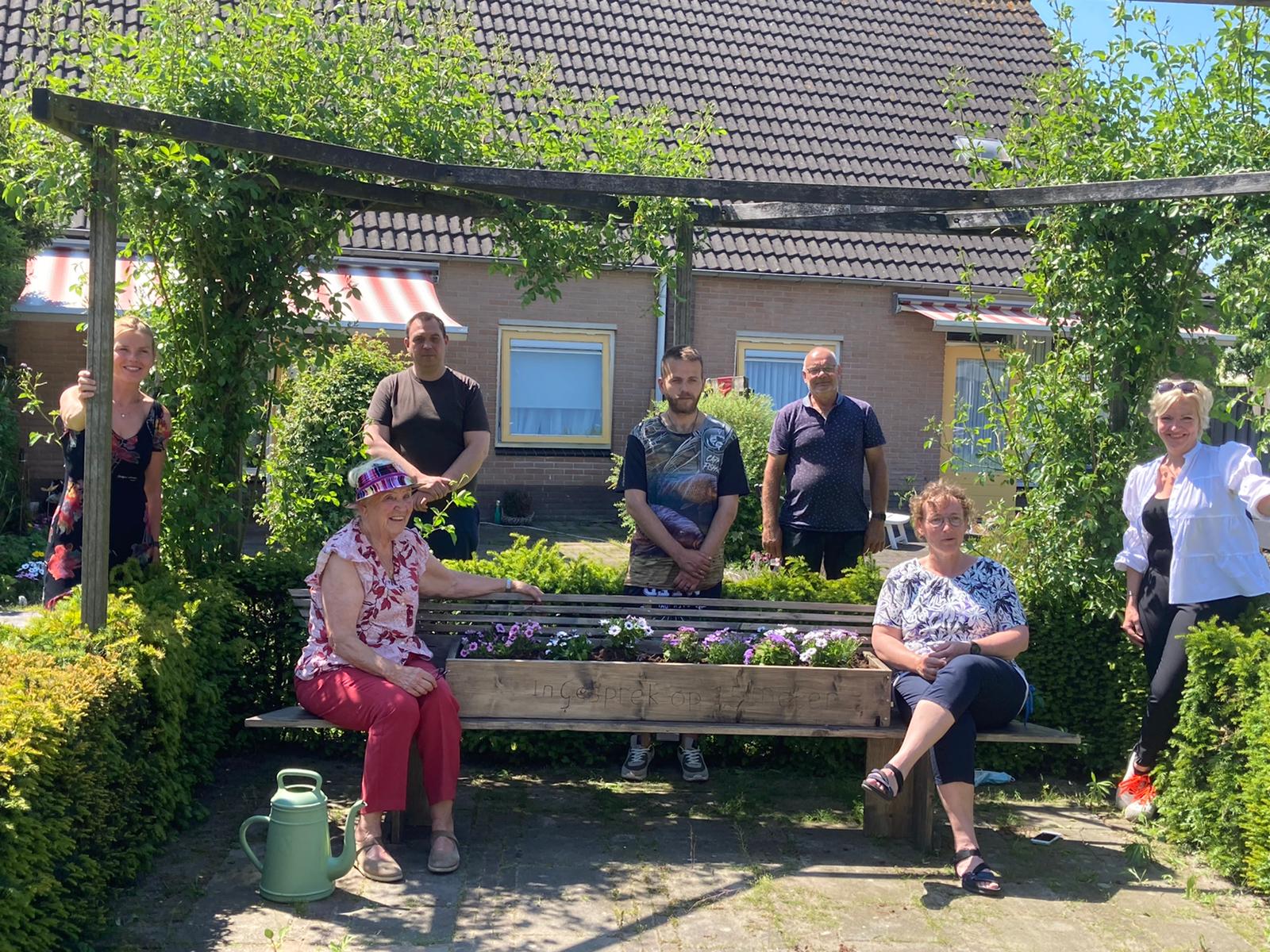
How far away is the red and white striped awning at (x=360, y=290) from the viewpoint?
12477 millimetres

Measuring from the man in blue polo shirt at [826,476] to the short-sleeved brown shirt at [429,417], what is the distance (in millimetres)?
1472

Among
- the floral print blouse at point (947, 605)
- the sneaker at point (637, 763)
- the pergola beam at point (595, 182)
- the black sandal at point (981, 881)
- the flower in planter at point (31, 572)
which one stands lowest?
the black sandal at point (981, 881)

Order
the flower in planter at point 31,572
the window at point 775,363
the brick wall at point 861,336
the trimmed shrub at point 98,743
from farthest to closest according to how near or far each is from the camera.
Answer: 1. the window at point 775,363
2. the brick wall at point 861,336
3. the flower in planter at point 31,572
4. the trimmed shrub at point 98,743

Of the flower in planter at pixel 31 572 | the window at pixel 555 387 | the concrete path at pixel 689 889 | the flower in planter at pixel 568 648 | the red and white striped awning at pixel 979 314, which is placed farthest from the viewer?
the window at pixel 555 387

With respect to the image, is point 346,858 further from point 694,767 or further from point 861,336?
point 861,336

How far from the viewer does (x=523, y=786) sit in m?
5.61

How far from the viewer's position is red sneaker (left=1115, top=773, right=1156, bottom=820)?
5324 mm

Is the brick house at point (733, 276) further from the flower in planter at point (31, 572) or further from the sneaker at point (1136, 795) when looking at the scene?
the sneaker at point (1136, 795)

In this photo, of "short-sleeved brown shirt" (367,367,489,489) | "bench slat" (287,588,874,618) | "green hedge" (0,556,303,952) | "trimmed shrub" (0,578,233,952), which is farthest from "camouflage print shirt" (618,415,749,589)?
"trimmed shrub" (0,578,233,952)

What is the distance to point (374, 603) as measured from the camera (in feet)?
15.8

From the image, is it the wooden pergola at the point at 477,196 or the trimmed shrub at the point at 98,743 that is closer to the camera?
the trimmed shrub at the point at 98,743

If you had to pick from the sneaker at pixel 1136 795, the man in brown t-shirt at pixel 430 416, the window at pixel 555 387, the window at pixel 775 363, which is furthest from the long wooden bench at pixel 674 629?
the window at pixel 775 363

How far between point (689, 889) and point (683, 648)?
103 cm

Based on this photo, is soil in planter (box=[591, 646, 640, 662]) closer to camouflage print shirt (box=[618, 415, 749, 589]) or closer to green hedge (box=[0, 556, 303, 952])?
camouflage print shirt (box=[618, 415, 749, 589])
